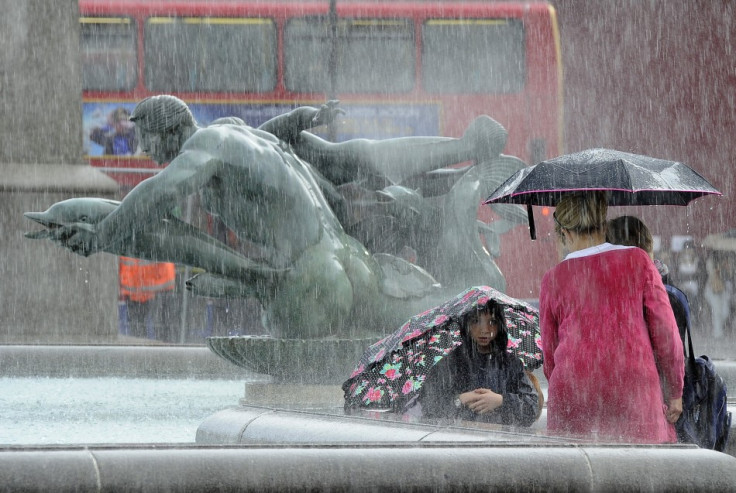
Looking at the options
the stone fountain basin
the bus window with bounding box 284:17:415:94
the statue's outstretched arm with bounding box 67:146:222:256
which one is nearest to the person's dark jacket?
the stone fountain basin

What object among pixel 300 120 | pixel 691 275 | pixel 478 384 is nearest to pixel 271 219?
pixel 300 120

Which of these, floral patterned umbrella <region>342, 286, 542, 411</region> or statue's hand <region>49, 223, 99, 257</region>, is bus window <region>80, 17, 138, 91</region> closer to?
statue's hand <region>49, 223, 99, 257</region>

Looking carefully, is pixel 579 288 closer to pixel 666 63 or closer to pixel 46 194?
pixel 46 194

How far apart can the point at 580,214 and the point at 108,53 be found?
1330 cm

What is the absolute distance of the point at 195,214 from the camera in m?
14.6

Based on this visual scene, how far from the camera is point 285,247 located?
16.8 ft

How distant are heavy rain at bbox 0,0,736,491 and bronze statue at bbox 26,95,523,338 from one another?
11 millimetres

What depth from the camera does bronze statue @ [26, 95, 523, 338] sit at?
493 centimetres

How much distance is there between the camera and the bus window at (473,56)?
15.6 m

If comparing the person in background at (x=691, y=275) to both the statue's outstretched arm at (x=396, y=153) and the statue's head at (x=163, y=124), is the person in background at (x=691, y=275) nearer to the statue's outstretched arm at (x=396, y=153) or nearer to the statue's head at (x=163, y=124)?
the statue's outstretched arm at (x=396, y=153)

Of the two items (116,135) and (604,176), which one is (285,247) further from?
(116,135)

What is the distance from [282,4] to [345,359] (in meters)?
11.5

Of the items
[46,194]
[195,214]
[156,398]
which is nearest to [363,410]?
[156,398]

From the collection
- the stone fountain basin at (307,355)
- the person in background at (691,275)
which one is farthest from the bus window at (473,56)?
the stone fountain basin at (307,355)
